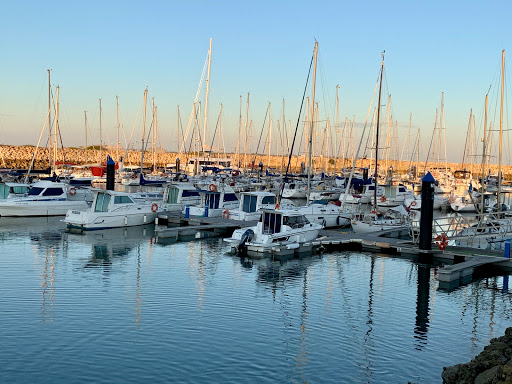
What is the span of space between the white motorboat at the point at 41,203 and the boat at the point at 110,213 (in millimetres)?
4240

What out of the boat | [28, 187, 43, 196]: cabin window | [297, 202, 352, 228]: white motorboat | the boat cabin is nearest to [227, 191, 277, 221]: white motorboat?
[297, 202, 352, 228]: white motorboat

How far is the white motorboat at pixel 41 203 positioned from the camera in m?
36.7

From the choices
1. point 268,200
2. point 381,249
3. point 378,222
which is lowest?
point 381,249

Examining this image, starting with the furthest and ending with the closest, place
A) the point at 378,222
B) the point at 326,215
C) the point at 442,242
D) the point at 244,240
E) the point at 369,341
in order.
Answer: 1. the point at 326,215
2. the point at 378,222
3. the point at 244,240
4. the point at 442,242
5. the point at 369,341

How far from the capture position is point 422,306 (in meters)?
19.4

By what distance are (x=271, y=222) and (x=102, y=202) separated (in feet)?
37.9

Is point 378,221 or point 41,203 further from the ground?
point 41,203

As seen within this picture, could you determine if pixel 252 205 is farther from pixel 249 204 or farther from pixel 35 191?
pixel 35 191

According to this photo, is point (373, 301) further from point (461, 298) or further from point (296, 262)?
point (296, 262)

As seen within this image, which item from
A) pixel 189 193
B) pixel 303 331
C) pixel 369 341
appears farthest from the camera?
pixel 189 193

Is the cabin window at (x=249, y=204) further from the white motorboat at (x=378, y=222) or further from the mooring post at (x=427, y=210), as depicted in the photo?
the mooring post at (x=427, y=210)

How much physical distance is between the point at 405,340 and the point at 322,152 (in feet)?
213

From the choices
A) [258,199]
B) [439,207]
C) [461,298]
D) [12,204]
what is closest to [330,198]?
[439,207]

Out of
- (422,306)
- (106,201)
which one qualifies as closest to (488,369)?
(422,306)
